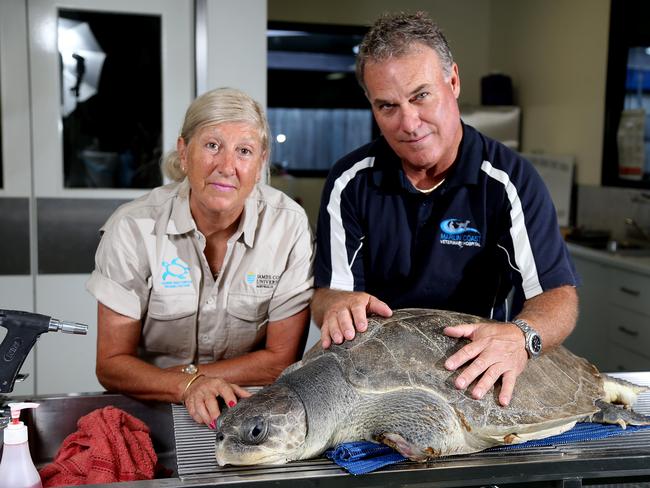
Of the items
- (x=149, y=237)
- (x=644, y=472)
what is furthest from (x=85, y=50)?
(x=644, y=472)

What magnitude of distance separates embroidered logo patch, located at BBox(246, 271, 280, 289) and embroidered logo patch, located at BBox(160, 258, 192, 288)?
0.51 feet

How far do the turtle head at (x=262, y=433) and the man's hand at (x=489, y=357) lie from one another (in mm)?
304

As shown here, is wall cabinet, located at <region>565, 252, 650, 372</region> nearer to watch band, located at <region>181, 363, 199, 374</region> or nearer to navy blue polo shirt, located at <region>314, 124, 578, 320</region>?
navy blue polo shirt, located at <region>314, 124, 578, 320</region>

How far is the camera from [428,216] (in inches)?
67.0

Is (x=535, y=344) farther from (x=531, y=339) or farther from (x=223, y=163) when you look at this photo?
(x=223, y=163)

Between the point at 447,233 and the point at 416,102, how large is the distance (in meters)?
0.35

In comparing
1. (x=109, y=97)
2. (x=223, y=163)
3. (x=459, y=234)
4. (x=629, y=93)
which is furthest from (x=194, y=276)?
(x=629, y=93)

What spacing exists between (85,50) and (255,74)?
796 millimetres

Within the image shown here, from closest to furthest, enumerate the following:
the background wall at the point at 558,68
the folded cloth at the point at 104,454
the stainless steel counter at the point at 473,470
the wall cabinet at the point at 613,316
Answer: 1. the stainless steel counter at the point at 473,470
2. the folded cloth at the point at 104,454
3. the wall cabinet at the point at 613,316
4. the background wall at the point at 558,68

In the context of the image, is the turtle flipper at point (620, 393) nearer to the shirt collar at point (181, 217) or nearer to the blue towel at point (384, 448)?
the blue towel at point (384, 448)

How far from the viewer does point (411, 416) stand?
3.88 feet

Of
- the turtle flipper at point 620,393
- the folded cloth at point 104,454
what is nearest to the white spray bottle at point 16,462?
the folded cloth at point 104,454

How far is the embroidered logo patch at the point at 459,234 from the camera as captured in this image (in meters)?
1.66

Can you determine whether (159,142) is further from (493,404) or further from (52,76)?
(493,404)
